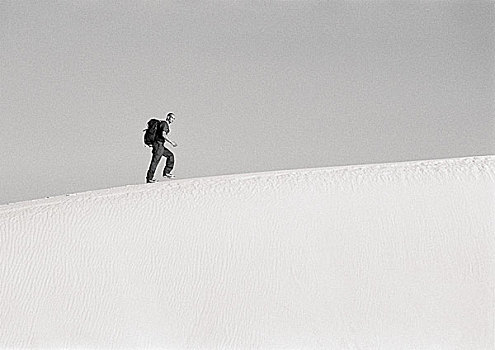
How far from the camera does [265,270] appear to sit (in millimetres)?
644

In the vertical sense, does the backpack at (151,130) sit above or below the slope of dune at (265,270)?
above

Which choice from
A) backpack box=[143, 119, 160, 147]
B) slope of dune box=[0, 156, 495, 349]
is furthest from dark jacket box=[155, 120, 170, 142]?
slope of dune box=[0, 156, 495, 349]

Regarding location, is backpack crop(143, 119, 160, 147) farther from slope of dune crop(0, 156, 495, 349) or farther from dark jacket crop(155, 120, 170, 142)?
slope of dune crop(0, 156, 495, 349)

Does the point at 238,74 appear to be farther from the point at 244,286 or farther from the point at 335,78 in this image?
the point at 244,286

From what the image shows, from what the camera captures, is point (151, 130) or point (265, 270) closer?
point (265, 270)

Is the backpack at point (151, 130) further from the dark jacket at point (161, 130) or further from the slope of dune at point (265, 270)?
the slope of dune at point (265, 270)

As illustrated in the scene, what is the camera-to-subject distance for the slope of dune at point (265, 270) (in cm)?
61

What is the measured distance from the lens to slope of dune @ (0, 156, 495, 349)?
606 millimetres

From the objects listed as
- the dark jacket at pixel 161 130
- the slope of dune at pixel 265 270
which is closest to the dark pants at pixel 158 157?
the dark jacket at pixel 161 130

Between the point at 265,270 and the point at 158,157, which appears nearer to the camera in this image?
the point at 265,270

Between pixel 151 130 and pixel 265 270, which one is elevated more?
pixel 151 130

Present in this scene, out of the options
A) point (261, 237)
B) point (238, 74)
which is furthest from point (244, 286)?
point (238, 74)

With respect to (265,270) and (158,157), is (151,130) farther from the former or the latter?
(265,270)

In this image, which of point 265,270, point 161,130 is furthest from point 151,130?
point 265,270
